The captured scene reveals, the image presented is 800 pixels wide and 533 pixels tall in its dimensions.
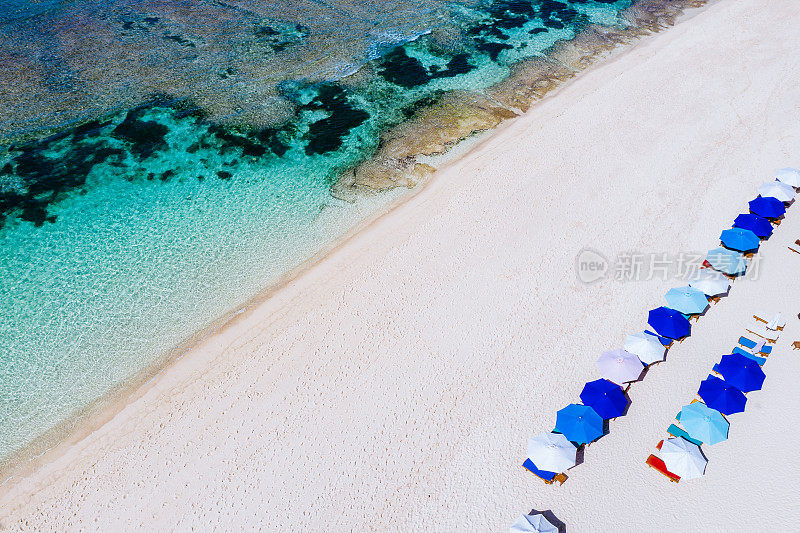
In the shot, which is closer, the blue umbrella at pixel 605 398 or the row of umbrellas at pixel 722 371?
the row of umbrellas at pixel 722 371

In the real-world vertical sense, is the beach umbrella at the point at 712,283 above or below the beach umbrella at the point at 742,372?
above

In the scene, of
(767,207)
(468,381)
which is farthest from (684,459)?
(767,207)

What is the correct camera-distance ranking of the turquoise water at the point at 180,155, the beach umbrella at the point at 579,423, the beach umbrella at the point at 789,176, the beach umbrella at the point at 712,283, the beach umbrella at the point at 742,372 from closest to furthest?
the beach umbrella at the point at 579,423
the beach umbrella at the point at 742,372
the beach umbrella at the point at 712,283
the turquoise water at the point at 180,155
the beach umbrella at the point at 789,176

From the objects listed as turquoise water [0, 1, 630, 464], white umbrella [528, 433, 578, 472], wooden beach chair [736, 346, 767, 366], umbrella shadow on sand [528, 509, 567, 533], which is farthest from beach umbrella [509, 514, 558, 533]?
turquoise water [0, 1, 630, 464]

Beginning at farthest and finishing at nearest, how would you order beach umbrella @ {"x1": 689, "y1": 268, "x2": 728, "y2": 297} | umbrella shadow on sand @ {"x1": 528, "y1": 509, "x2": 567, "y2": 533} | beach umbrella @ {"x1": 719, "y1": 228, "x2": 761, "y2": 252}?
beach umbrella @ {"x1": 719, "y1": 228, "x2": 761, "y2": 252}
beach umbrella @ {"x1": 689, "y1": 268, "x2": 728, "y2": 297}
umbrella shadow on sand @ {"x1": 528, "y1": 509, "x2": 567, "y2": 533}

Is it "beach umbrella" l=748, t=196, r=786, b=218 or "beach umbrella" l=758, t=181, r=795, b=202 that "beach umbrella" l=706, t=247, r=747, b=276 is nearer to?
"beach umbrella" l=748, t=196, r=786, b=218

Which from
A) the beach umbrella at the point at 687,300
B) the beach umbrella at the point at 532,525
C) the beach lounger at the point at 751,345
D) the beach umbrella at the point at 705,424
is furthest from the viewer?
the beach umbrella at the point at 687,300

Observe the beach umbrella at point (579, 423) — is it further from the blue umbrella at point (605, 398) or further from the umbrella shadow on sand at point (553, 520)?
the umbrella shadow on sand at point (553, 520)

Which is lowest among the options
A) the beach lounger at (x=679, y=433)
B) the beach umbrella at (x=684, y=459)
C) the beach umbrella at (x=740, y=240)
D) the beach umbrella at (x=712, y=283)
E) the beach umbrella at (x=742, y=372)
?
the beach lounger at (x=679, y=433)

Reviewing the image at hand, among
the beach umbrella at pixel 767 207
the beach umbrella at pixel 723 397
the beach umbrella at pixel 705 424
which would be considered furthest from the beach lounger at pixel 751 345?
the beach umbrella at pixel 767 207

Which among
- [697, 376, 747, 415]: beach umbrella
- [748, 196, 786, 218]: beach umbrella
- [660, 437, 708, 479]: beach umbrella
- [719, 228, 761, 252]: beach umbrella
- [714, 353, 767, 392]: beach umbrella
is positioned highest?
[748, 196, 786, 218]: beach umbrella
